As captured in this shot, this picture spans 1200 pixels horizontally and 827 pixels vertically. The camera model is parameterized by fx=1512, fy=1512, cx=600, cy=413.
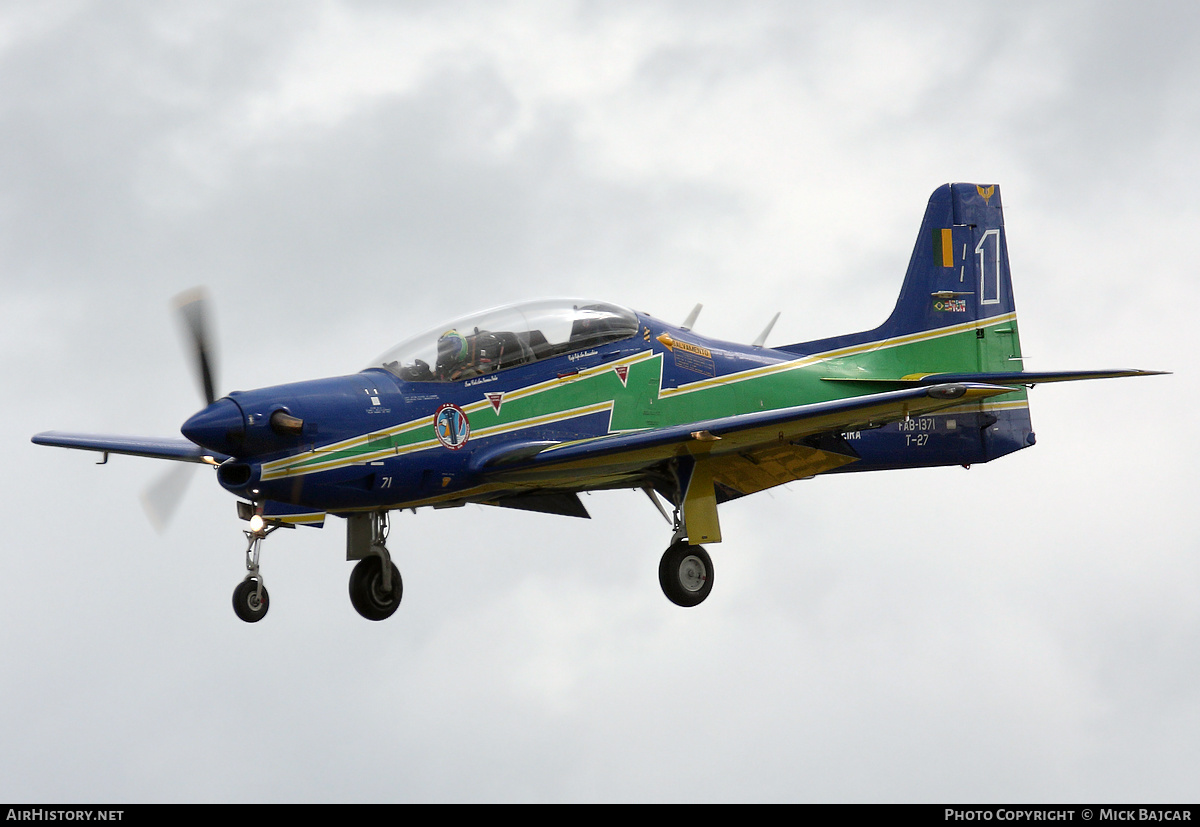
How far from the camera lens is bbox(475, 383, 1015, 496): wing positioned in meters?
14.5

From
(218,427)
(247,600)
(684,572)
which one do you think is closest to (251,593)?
(247,600)

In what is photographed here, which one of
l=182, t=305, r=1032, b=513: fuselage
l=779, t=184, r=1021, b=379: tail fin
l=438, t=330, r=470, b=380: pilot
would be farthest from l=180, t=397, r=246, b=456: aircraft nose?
l=779, t=184, r=1021, b=379: tail fin

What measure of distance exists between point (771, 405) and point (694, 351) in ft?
3.71

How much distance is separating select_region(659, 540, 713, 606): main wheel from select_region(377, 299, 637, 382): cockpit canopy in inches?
93.6

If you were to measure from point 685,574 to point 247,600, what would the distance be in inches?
180

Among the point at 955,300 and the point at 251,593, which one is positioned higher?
the point at 955,300

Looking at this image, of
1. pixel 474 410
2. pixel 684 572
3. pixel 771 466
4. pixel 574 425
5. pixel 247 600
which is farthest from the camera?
pixel 771 466

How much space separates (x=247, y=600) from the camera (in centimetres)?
1566

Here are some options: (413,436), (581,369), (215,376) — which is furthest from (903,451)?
(215,376)

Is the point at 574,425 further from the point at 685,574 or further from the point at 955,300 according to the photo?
the point at 955,300

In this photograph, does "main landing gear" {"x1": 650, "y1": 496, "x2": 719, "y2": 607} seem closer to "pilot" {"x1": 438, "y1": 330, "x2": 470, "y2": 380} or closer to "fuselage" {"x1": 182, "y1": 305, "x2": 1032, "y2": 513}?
"fuselage" {"x1": 182, "y1": 305, "x2": 1032, "y2": 513}

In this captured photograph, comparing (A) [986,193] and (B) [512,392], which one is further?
(A) [986,193]

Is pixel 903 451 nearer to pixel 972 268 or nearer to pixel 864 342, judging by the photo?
pixel 864 342

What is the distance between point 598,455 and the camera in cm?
1477
